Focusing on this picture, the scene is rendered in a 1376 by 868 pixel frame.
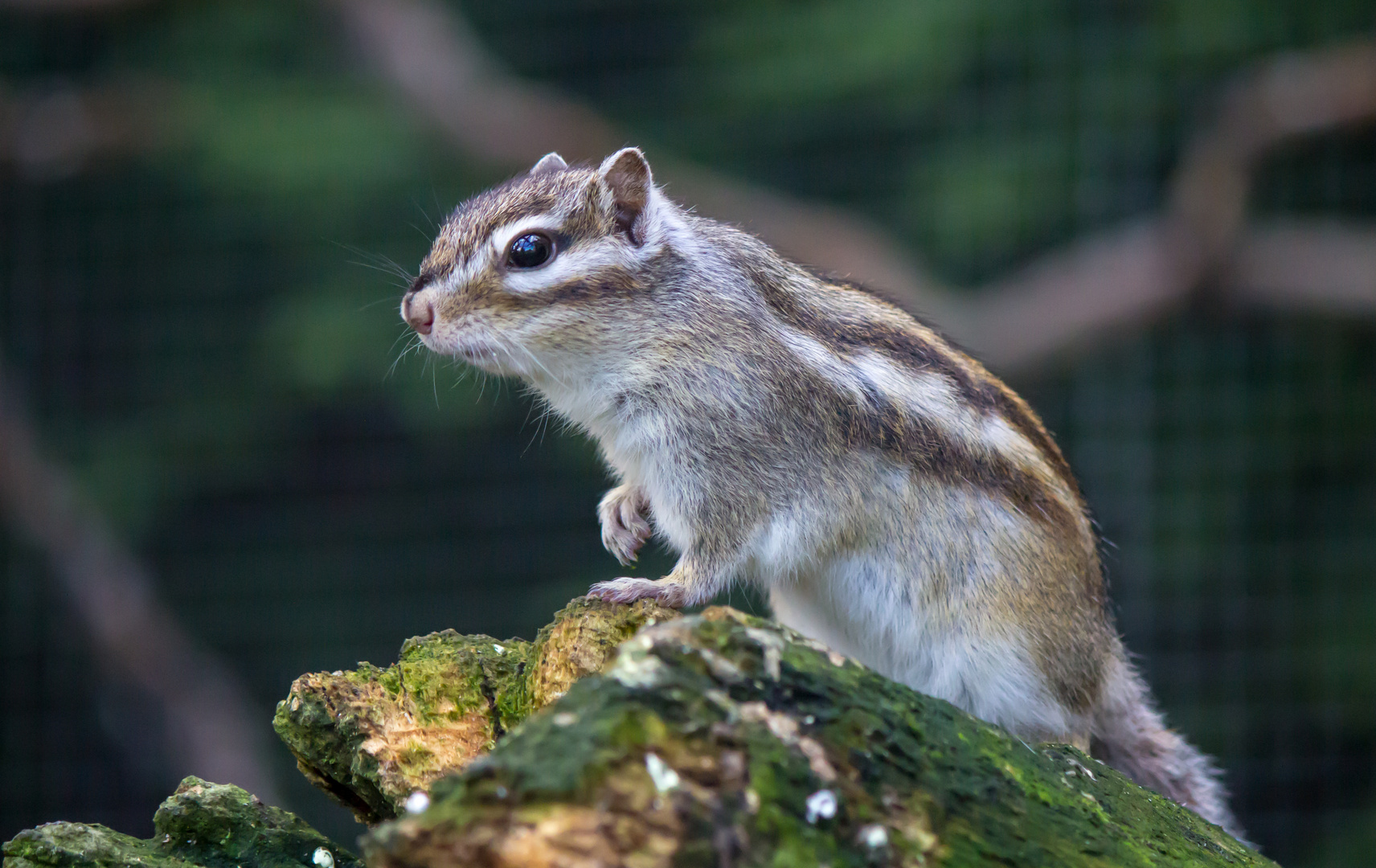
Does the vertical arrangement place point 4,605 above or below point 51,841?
below

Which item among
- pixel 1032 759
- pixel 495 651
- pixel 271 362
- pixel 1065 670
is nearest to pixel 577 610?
pixel 495 651

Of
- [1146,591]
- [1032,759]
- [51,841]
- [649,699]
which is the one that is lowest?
[1146,591]

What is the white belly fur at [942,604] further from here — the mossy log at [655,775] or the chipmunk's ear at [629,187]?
the chipmunk's ear at [629,187]

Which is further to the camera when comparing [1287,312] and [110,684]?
[110,684]

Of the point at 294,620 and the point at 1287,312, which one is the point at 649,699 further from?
the point at 294,620

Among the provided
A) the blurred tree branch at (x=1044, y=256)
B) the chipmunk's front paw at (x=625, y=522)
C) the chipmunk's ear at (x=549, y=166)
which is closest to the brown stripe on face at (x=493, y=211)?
the chipmunk's ear at (x=549, y=166)

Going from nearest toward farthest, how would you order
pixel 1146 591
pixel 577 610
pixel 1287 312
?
1. pixel 577 610
2. pixel 1287 312
3. pixel 1146 591
